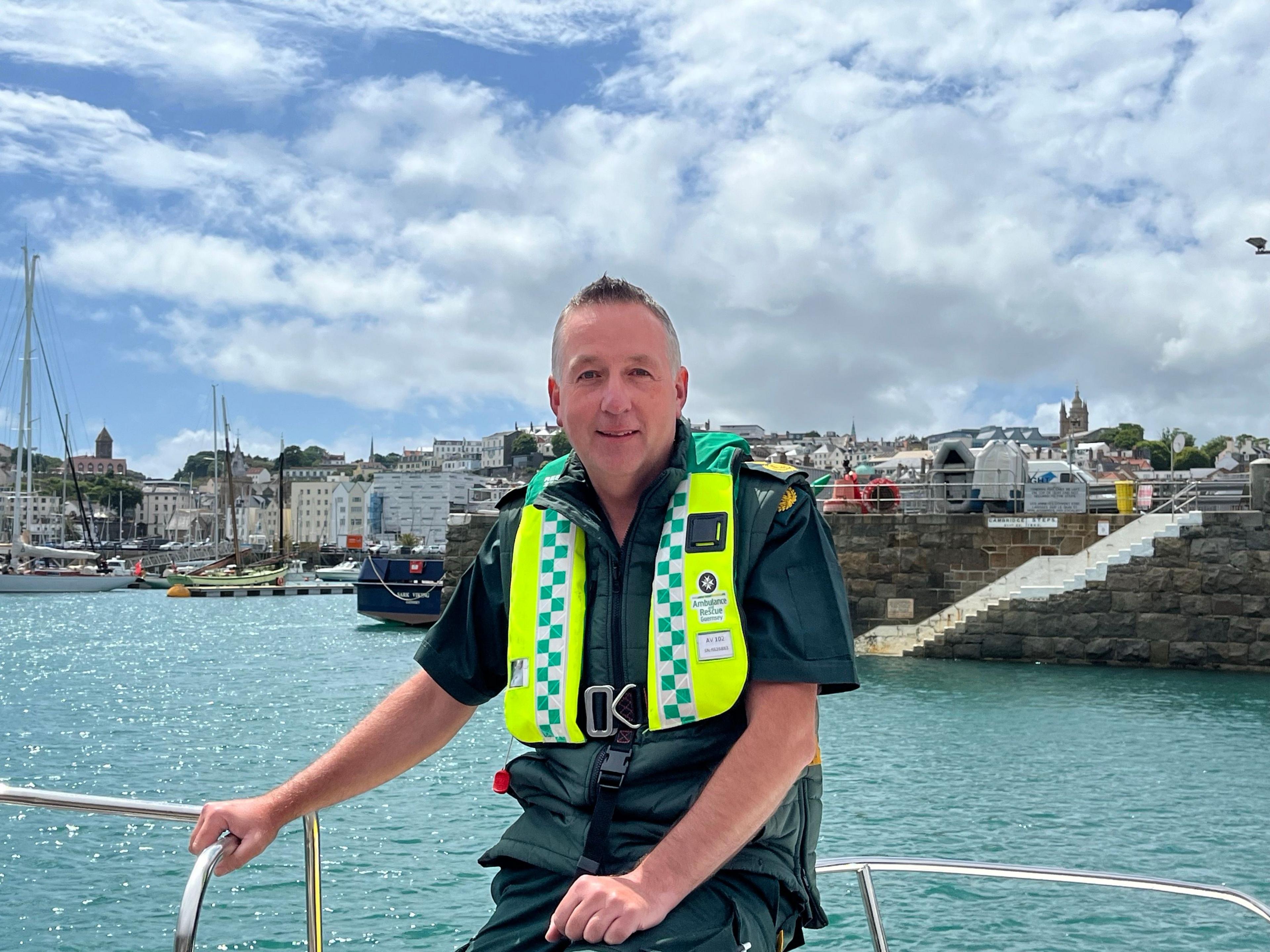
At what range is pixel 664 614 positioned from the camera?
74.0 inches

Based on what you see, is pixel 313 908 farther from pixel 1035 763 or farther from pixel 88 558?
pixel 88 558

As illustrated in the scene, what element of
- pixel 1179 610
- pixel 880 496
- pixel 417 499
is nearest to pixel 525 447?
pixel 417 499

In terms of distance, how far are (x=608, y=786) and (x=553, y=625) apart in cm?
29

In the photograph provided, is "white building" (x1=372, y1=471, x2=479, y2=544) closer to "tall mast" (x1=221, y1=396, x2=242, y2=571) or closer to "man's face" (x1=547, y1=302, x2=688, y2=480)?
"tall mast" (x1=221, y1=396, x2=242, y2=571)

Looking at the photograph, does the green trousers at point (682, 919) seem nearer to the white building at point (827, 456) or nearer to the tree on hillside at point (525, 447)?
the white building at point (827, 456)

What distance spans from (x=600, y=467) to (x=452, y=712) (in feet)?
1.87

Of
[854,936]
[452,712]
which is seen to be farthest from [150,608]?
[452,712]

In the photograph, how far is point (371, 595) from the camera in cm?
3155

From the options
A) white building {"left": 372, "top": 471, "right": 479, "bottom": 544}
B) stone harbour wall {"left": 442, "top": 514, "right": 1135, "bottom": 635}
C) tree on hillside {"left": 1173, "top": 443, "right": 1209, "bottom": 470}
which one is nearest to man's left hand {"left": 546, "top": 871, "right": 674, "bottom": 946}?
stone harbour wall {"left": 442, "top": 514, "right": 1135, "bottom": 635}

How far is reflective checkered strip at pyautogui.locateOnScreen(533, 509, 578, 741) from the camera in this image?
192cm

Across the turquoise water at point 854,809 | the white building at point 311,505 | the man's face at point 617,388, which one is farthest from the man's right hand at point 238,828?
the white building at point 311,505

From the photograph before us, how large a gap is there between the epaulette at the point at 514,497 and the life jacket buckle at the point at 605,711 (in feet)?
1.56

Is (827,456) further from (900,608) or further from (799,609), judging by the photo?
(799,609)

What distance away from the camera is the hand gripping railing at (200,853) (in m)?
1.84
